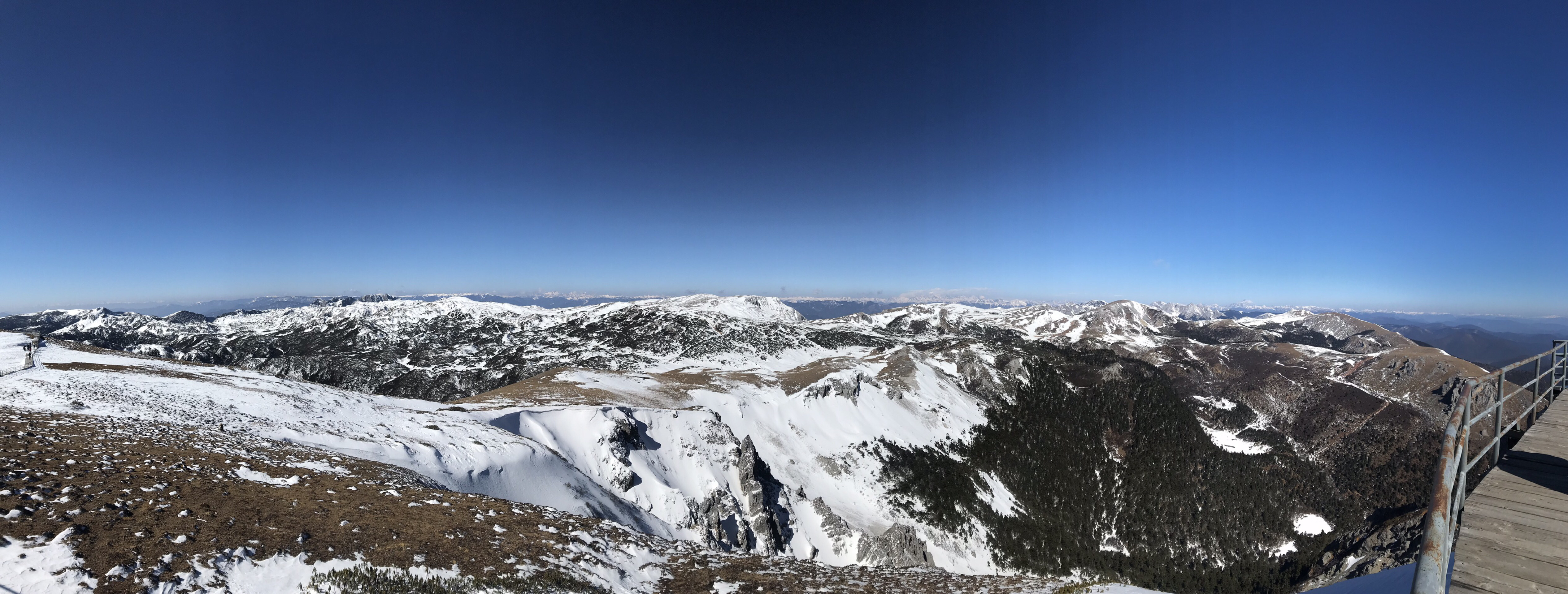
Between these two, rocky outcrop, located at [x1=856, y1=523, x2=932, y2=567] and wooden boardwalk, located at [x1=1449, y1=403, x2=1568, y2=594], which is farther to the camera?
rocky outcrop, located at [x1=856, y1=523, x2=932, y2=567]

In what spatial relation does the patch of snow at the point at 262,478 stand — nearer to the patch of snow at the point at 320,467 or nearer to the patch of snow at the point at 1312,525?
the patch of snow at the point at 320,467

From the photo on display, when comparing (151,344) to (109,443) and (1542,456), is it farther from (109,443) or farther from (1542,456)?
(1542,456)

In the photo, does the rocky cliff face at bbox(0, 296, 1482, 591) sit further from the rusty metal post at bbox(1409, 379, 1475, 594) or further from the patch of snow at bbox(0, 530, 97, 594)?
the rusty metal post at bbox(1409, 379, 1475, 594)

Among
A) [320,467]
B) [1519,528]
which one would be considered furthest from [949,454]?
[1519,528]

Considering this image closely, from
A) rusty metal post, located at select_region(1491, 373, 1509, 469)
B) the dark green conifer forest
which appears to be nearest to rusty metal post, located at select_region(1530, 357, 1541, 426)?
A: rusty metal post, located at select_region(1491, 373, 1509, 469)

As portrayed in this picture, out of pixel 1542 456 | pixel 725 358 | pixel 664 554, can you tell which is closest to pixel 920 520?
pixel 664 554

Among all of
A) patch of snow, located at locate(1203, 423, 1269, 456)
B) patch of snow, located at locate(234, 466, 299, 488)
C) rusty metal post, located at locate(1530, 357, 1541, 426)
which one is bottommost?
patch of snow, located at locate(1203, 423, 1269, 456)

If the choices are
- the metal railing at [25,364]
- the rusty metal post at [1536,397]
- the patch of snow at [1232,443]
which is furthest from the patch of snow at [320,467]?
the patch of snow at [1232,443]
